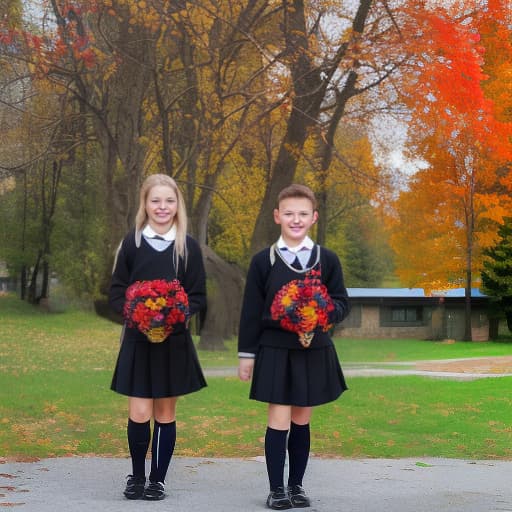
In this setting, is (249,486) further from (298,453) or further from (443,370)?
(443,370)

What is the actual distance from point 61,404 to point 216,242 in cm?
1677

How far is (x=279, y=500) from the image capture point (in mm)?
5180

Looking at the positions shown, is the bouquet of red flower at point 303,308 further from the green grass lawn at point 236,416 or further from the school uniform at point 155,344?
the green grass lawn at point 236,416

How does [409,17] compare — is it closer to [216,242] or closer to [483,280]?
[216,242]

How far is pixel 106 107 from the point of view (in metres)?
18.5

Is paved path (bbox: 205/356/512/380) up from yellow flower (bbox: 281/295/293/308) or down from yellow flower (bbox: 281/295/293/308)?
down

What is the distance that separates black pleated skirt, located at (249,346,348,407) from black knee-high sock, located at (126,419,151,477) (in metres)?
0.76

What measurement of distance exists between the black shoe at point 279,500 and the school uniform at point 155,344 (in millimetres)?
840

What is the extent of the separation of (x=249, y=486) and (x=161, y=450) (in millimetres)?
782

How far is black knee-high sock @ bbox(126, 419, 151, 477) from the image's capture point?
5.55m

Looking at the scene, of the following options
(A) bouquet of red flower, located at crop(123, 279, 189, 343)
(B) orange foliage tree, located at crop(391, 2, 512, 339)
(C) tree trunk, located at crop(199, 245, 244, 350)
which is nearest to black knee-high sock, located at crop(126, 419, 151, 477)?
(A) bouquet of red flower, located at crop(123, 279, 189, 343)

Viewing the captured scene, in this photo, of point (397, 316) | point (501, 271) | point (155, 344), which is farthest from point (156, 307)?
point (397, 316)

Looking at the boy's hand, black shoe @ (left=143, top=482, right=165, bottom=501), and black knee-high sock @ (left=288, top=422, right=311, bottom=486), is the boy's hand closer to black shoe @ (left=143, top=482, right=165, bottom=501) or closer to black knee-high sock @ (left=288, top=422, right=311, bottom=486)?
black knee-high sock @ (left=288, top=422, right=311, bottom=486)

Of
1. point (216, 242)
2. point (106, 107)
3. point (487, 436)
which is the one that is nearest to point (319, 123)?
point (106, 107)
